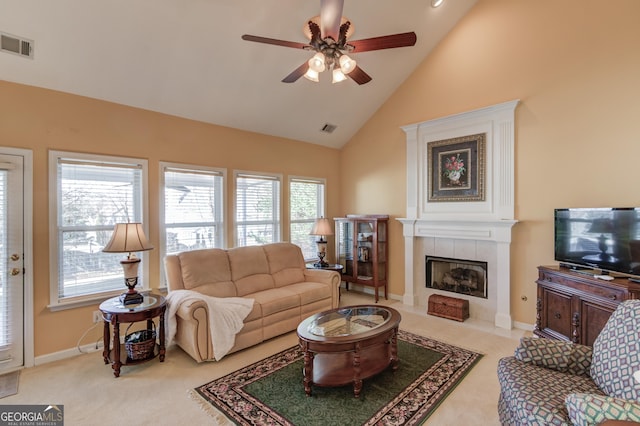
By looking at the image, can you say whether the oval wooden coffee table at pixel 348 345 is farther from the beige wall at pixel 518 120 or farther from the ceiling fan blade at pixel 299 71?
the ceiling fan blade at pixel 299 71

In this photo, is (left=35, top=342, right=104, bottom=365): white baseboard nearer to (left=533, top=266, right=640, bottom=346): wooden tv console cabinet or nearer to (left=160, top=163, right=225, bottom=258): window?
(left=160, top=163, right=225, bottom=258): window

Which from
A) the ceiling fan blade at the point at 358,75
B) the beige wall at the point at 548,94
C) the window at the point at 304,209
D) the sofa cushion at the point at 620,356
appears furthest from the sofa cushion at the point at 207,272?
the beige wall at the point at 548,94

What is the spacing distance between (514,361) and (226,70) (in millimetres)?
3919

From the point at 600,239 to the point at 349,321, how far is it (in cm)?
257

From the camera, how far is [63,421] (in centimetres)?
221

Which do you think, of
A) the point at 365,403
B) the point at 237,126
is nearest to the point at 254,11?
the point at 237,126

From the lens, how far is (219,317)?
122 inches

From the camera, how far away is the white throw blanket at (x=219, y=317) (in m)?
3.04

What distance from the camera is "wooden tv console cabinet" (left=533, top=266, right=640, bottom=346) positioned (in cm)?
264

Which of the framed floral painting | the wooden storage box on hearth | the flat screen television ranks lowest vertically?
the wooden storage box on hearth

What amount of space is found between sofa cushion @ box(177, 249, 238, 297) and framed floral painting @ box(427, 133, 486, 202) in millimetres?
3159

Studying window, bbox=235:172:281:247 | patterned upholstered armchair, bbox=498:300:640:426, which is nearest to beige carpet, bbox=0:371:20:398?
window, bbox=235:172:281:247

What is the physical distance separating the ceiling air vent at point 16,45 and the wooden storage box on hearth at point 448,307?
5308 mm

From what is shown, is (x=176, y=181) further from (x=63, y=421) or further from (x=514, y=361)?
(x=514, y=361)
